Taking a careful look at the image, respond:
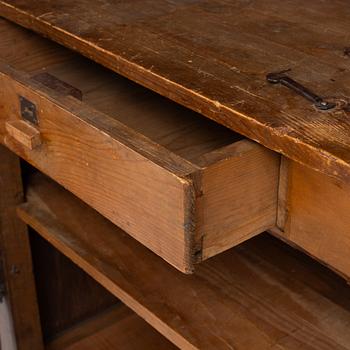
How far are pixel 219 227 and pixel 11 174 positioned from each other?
1.91 feet

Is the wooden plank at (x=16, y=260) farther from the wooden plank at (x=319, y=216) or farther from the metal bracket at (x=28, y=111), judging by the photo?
the wooden plank at (x=319, y=216)

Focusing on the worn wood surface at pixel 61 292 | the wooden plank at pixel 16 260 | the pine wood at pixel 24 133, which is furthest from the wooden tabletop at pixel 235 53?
the worn wood surface at pixel 61 292

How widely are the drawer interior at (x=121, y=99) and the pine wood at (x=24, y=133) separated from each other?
9 cm

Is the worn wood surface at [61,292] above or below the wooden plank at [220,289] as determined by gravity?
below

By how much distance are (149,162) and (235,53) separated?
0.23 metres

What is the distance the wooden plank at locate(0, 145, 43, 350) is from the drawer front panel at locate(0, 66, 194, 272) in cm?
28

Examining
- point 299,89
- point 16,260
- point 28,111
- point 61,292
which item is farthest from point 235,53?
point 61,292

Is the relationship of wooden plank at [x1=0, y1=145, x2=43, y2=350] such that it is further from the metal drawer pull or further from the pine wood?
the metal drawer pull

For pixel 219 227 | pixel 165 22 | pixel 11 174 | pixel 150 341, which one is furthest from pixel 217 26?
pixel 150 341

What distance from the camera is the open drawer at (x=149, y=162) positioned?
0.76 m

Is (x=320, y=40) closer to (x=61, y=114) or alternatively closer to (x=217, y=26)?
(x=217, y=26)

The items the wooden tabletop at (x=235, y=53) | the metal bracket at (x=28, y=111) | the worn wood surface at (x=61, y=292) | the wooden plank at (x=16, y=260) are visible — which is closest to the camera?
the wooden tabletop at (x=235, y=53)

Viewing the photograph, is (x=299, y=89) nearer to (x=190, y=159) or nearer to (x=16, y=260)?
(x=190, y=159)

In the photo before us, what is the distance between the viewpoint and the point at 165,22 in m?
1.05
